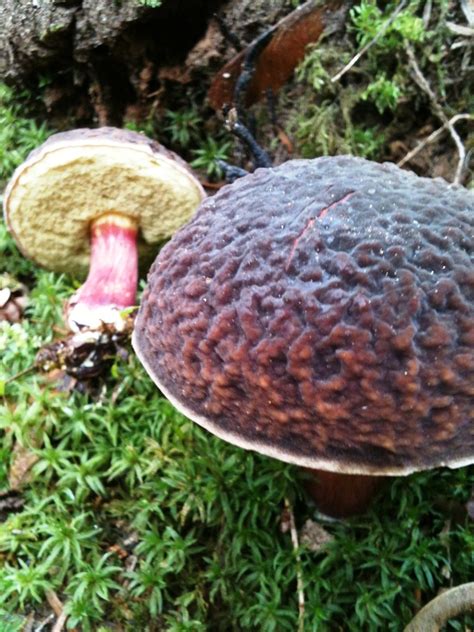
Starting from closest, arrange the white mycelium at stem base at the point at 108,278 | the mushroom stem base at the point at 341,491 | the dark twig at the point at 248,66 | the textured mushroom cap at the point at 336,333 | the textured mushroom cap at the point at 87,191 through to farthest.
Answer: the textured mushroom cap at the point at 336,333 < the mushroom stem base at the point at 341,491 < the textured mushroom cap at the point at 87,191 < the white mycelium at stem base at the point at 108,278 < the dark twig at the point at 248,66

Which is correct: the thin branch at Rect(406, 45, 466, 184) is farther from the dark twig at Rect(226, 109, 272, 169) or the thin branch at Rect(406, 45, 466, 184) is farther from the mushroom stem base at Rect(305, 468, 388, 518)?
the mushroom stem base at Rect(305, 468, 388, 518)

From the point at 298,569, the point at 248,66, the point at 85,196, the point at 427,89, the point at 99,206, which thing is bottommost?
the point at 298,569

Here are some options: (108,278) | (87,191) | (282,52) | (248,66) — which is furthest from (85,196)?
(282,52)

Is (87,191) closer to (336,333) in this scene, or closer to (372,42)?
(372,42)

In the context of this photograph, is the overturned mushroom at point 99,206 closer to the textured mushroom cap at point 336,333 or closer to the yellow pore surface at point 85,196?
the yellow pore surface at point 85,196

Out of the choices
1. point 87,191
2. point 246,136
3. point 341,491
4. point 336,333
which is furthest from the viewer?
point 246,136

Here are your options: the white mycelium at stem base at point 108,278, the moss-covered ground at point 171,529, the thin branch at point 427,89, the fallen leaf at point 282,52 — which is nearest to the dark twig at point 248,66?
the fallen leaf at point 282,52

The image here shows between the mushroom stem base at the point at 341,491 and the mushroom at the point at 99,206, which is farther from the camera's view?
the mushroom at the point at 99,206

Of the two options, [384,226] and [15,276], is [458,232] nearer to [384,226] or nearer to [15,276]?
[384,226]
